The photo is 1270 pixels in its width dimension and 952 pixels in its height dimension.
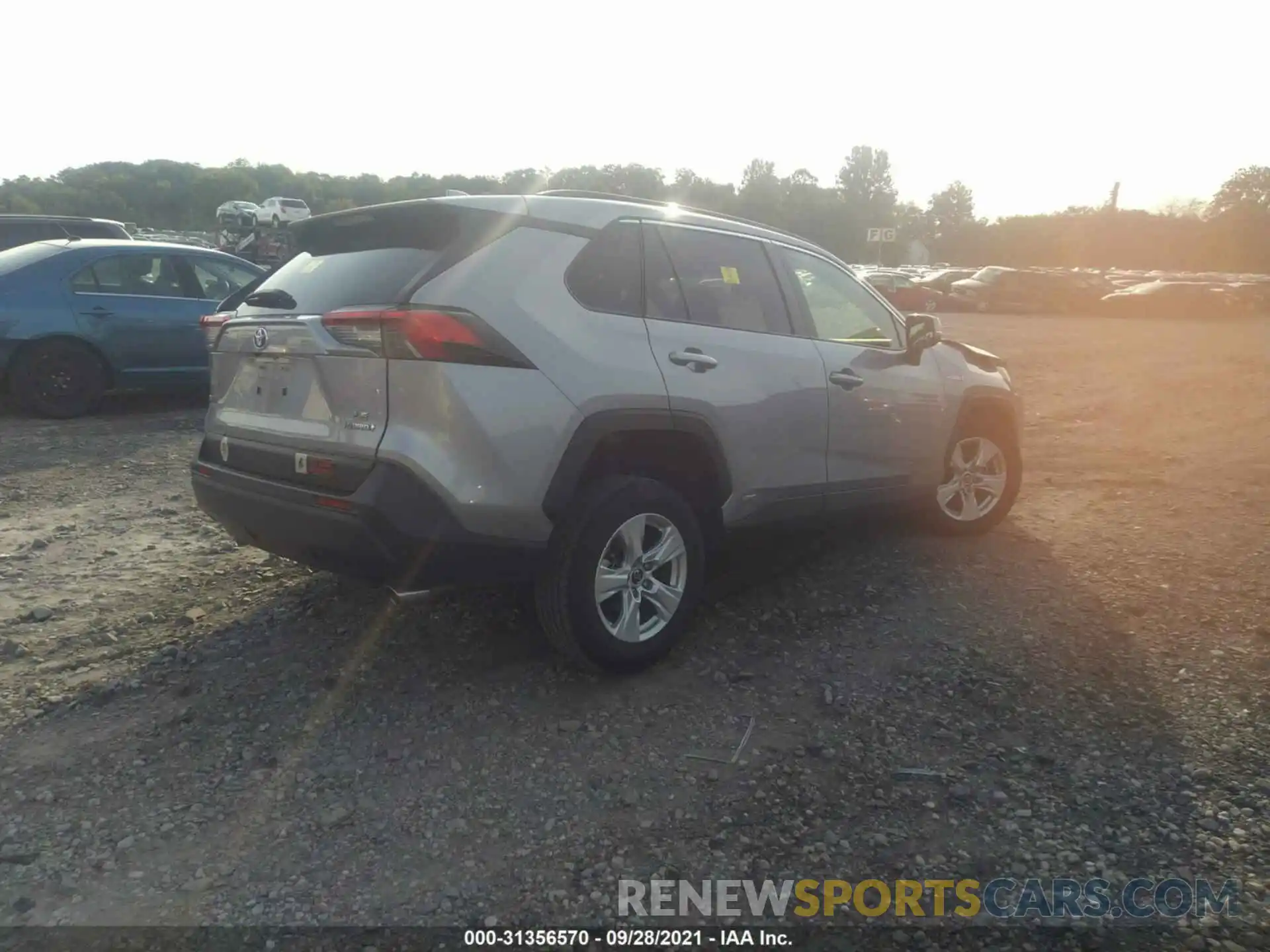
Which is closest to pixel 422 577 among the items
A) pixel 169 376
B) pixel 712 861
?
pixel 712 861

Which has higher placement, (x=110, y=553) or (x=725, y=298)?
(x=725, y=298)

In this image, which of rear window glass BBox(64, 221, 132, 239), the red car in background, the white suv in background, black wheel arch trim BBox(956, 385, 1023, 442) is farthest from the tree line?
black wheel arch trim BBox(956, 385, 1023, 442)

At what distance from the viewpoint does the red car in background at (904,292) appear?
23328 mm

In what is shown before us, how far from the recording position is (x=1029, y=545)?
5582 millimetres

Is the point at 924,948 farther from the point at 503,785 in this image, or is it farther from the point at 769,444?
the point at 769,444

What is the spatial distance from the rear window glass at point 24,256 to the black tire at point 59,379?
694 millimetres

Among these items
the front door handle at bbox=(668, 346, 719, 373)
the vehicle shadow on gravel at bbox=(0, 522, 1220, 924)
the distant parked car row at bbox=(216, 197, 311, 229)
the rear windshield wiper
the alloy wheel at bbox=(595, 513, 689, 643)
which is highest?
the distant parked car row at bbox=(216, 197, 311, 229)

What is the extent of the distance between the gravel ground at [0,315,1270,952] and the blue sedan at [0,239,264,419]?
9.96 feet

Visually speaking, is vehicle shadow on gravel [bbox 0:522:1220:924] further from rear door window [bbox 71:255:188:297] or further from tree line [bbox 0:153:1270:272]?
tree line [bbox 0:153:1270:272]

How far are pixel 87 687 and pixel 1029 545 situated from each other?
4.75 m

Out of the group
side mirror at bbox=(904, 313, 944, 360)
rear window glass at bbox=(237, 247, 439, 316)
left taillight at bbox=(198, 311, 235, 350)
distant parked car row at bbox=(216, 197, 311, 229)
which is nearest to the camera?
A: rear window glass at bbox=(237, 247, 439, 316)

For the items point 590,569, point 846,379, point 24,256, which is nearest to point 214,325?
point 590,569

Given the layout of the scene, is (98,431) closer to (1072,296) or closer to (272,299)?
(272,299)

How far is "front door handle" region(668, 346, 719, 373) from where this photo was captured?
3842 mm
